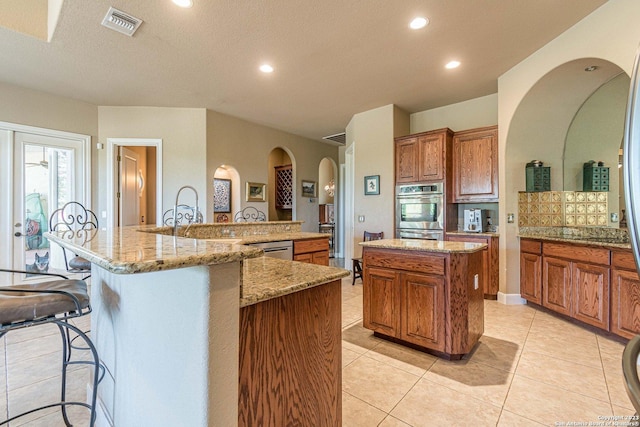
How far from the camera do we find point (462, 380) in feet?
6.60

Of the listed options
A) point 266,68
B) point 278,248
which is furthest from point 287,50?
point 278,248

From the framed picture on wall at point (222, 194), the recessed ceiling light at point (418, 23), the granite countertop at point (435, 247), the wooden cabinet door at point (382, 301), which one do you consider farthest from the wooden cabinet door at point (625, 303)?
the framed picture on wall at point (222, 194)

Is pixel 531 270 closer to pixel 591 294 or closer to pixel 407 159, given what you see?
pixel 591 294

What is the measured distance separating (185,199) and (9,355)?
296 centimetres

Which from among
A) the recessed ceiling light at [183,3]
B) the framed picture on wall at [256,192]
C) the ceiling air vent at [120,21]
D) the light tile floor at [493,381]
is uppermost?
the recessed ceiling light at [183,3]

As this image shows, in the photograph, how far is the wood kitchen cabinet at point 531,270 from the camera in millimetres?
3324

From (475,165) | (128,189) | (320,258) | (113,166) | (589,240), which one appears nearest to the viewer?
(589,240)

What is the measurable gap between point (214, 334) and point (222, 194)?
5846 mm

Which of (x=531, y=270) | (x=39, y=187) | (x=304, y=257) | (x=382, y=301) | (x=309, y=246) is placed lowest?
(x=382, y=301)

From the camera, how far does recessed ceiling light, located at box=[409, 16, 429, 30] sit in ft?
8.56

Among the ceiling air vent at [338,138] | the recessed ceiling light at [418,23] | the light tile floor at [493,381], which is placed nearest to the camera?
the light tile floor at [493,381]

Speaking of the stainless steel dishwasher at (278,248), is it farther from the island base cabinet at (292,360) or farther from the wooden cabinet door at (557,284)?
the wooden cabinet door at (557,284)

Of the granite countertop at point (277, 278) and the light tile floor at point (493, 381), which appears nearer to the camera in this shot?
the granite countertop at point (277, 278)

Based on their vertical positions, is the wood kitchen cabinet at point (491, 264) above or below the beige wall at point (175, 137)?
below
